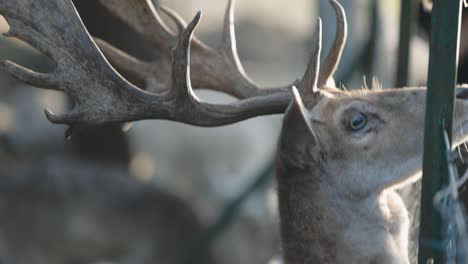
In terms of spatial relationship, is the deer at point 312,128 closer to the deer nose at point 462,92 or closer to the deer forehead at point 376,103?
the deer forehead at point 376,103

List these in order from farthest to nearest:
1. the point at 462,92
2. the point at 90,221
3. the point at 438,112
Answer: the point at 90,221 → the point at 462,92 → the point at 438,112

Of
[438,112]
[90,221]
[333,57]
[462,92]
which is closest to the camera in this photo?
[438,112]

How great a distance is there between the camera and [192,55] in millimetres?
4094

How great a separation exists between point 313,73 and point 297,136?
0.20 m

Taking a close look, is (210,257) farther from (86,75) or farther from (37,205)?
(86,75)

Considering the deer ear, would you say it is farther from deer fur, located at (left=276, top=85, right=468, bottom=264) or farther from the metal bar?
the metal bar

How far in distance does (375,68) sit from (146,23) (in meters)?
2.77

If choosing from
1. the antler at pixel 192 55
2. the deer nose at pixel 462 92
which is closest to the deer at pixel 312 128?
the deer nose at pixel 462 92

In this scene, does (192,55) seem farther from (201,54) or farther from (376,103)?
(376,103)

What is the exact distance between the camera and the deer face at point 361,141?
334 cm

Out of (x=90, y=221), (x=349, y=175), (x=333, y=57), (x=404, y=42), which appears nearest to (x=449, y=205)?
(x=349, y=175)

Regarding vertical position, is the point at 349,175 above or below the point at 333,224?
above

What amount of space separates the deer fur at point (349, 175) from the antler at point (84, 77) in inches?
6.9

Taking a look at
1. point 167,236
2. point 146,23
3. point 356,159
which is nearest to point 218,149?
point 167,236
